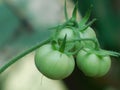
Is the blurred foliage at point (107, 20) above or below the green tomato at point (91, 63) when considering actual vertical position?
below

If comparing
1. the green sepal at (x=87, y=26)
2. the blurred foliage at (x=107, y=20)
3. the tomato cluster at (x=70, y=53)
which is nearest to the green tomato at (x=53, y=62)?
the tomato cluster at (x=70, y=53)

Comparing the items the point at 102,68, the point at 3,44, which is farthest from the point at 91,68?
the point at 3,44

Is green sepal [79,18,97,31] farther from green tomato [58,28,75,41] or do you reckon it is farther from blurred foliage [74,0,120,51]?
blurred foliage [74,0,120,51]

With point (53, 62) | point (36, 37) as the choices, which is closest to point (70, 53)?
point (53, 62)

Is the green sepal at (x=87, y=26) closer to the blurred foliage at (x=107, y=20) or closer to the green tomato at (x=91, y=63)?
the green tomato at (x=91, y=63)

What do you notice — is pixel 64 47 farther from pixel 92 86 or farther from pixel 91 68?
pixel 92 86

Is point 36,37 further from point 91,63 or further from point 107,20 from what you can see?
point 91,63

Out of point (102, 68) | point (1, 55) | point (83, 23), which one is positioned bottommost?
point (1, 55)
